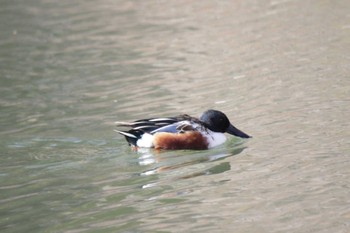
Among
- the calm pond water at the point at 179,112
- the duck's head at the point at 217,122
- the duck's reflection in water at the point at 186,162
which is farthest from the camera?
the duck's head at the point at 217,122

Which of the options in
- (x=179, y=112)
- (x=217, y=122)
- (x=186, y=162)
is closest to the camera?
(x=186, y=162)

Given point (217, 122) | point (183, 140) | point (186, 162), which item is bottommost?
point (186, 162)

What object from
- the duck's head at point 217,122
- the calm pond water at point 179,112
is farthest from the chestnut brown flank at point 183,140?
the duck's head at point 217,122

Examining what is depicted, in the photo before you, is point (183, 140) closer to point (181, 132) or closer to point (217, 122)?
point (181, 132)

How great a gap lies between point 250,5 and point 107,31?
11.0 ft

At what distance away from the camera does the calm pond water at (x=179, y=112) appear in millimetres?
7621

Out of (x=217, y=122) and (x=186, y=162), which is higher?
(x=217, y=122)

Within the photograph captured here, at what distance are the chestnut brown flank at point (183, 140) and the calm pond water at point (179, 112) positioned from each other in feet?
0.53

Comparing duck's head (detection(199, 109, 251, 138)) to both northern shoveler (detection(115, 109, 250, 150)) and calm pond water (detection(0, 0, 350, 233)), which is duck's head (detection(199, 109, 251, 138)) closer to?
northern shoveler (detection(115, 109, 250, 150))

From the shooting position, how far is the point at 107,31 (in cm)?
1912

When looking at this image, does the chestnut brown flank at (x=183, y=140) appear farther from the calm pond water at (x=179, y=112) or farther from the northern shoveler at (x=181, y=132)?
the calm pond water at (x=179, y=112)

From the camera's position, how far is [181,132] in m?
10.1

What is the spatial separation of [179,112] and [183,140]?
71.8 inches

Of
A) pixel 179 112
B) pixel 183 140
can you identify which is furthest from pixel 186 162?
pixel 179 112
